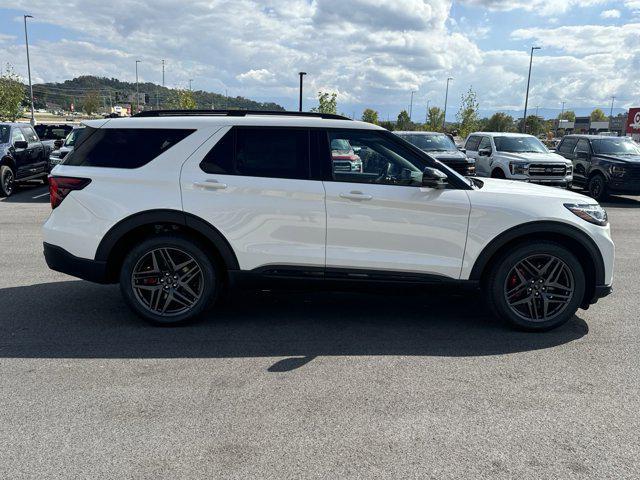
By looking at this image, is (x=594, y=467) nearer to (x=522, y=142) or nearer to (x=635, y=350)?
(x=635, y=350)

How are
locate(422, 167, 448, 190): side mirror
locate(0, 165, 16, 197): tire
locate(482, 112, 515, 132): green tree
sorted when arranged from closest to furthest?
locate(422, 167, 448, 190): side mirror, locate(0, 165, 16, 197): tire, locate(482, 112, 515, 132): green tree

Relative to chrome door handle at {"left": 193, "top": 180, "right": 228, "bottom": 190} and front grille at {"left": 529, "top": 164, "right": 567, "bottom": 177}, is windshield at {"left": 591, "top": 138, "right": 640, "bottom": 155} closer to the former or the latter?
front grille at {"left": 529, "top": 164, "right": 567, "bottom": 177}

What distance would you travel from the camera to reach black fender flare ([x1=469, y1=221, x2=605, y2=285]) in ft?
14.8

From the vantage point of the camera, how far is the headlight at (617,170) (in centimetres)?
1450

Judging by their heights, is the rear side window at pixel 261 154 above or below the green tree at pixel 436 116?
below

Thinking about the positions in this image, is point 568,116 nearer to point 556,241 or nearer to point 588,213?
point 588,213

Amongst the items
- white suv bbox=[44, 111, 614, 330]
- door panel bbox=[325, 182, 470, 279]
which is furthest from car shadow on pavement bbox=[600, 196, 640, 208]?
door panel bbox=[325, 182, 470, 279]

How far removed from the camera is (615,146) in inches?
623

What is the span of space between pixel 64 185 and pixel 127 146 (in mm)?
638

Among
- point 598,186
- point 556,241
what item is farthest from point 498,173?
point 556,241

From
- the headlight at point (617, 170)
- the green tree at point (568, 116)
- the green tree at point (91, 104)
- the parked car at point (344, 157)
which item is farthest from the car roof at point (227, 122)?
the green tree at point (568, 116)

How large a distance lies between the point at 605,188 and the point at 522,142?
8.50ft

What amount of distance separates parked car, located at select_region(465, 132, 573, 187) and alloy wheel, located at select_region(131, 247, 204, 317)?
1108 cm

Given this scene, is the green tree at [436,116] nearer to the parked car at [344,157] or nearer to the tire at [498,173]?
the tire at [498,173]
